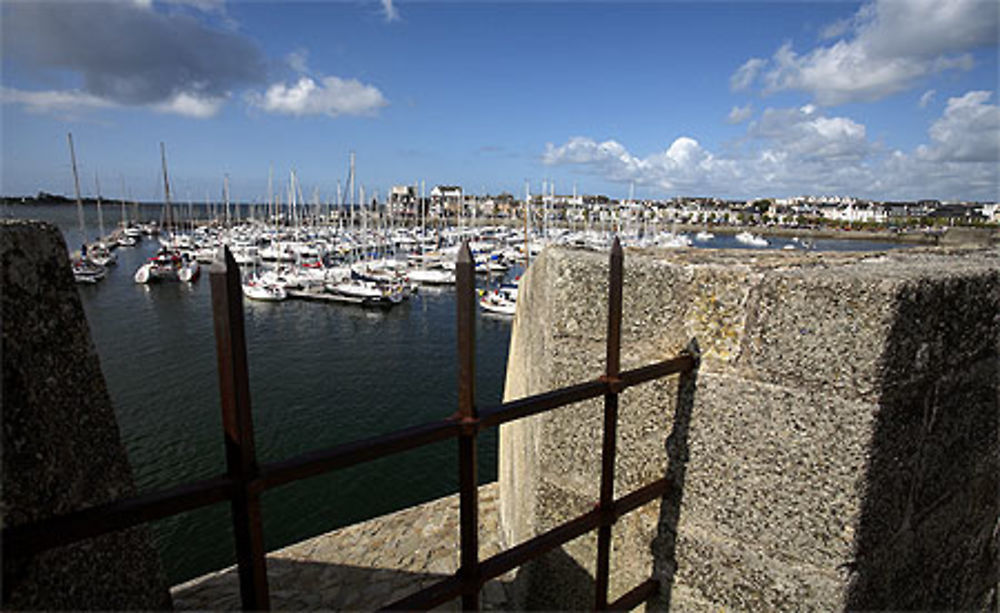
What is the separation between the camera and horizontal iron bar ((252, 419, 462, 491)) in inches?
46.1

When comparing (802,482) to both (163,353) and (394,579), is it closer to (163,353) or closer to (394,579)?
(394,579)

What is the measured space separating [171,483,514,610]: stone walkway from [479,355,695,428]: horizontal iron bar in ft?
10.3

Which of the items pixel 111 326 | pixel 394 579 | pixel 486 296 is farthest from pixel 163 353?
pixel 394 579

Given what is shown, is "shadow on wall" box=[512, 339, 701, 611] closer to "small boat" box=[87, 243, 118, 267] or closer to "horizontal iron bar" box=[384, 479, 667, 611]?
"horizontal iron bar" box=[384, 479, 667, 611]

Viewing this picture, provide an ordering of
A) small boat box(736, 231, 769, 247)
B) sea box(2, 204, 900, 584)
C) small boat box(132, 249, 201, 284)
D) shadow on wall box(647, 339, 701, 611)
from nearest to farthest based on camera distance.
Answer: shadow on wall box(647, 339, 701, 611) < sea box(2, 204, 900, 584) < small boat box(132, 249, 201, 284) < small boat box(736, 231, 769, 247)

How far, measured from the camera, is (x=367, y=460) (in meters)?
1.31

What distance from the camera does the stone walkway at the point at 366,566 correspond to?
4.72m

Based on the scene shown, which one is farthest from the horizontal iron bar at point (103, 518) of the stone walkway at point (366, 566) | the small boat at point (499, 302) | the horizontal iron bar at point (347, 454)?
the small boat at point (499, 302)

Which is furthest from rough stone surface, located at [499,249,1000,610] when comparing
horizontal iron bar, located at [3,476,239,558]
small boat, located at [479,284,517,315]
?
small boat, located at [479,284,517,315]

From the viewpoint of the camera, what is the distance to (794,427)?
5.55ft

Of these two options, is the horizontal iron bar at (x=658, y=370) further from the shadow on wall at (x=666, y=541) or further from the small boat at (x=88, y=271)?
the small boat at (x=88, y=271)

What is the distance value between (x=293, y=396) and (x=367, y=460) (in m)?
18.8

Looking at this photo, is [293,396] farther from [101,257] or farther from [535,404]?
[101,257]

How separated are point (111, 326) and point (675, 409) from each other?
3327cm
